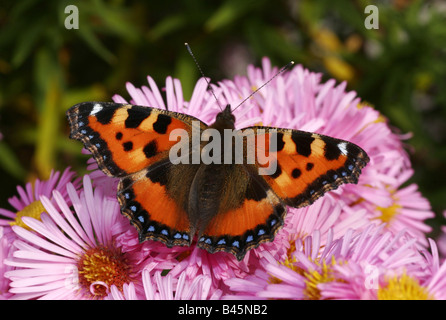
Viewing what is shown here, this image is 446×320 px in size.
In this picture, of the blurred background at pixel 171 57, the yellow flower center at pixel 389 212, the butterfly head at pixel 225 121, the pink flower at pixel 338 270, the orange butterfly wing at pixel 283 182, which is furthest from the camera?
the blurred background at pixel 171 57

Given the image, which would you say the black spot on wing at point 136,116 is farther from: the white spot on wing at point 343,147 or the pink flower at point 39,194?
the white spot on wing at point 343,147

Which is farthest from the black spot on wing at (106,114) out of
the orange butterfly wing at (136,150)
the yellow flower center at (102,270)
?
the yellow flower center at (102,270)

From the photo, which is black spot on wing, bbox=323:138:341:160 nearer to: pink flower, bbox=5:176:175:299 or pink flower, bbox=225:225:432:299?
pink flower, bbox=225:225:432:299

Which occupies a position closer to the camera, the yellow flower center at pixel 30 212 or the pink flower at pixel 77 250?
the pink flower at pixel 77 250

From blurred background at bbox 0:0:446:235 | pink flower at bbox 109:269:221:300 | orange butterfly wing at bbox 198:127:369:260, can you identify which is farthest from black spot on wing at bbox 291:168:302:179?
blurred background at bbox 0:0:446:235

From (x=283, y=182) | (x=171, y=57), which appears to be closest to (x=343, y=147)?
(x=283, y=182)

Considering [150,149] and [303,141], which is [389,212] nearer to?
[303,141]
